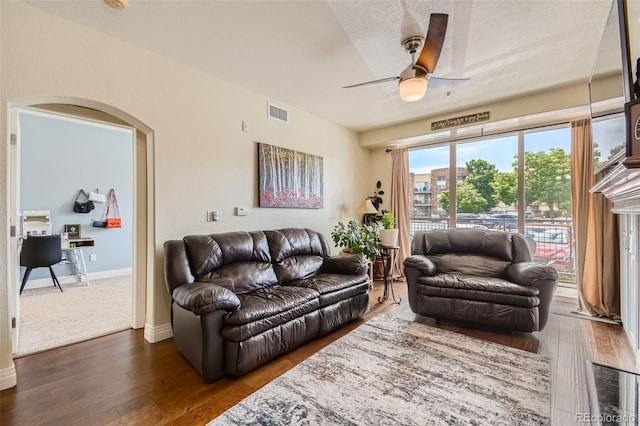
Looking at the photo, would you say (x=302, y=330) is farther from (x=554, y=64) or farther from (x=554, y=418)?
(x=554, y=64)

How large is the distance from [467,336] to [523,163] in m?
2.87

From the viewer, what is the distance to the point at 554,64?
9.46ft

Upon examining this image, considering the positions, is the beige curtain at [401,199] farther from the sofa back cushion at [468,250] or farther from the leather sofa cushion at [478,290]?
the leather sofa cushion at [478,290]

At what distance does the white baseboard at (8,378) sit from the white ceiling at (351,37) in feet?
8.66

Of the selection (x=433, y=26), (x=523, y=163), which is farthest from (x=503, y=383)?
(x=523, y=163)

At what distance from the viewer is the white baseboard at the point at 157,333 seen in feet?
8.91

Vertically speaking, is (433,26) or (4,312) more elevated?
(433,26)

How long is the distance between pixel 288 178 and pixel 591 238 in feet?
12.7

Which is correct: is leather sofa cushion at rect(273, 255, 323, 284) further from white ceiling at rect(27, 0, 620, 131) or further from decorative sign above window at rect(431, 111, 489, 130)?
decorative sign above window at rect(431, 111, 489, 130)

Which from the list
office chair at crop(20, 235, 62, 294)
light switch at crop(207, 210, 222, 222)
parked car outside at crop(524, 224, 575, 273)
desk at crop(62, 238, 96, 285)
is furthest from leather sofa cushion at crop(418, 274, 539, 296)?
desk at crop(62, 238, 96, 285)

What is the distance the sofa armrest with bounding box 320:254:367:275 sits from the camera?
3.34 m

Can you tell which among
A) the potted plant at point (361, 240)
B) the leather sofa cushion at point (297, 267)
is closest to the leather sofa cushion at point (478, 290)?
the potted plant at point (361, 240)

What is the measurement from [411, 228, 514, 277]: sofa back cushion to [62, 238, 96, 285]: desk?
5300 mm

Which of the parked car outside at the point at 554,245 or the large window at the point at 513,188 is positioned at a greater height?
the large window at the point at 513,188
